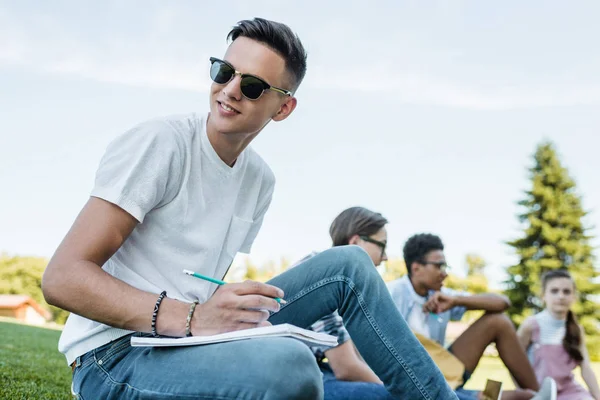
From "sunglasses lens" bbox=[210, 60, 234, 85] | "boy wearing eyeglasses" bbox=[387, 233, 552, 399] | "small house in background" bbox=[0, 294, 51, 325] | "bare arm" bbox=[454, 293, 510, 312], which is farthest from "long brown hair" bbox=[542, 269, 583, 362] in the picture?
"small house in background" bbox=[0, 294, 51, 325]

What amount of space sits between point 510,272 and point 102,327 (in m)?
37.0

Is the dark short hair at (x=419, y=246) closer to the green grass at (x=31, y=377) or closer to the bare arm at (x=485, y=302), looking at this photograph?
the bare arm at (x=485, y=302)

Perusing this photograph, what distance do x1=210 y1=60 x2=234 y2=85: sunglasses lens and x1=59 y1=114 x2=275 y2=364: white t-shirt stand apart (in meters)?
0.18

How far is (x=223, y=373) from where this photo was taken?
4.94 feet

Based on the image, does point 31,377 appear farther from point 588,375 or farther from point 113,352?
point 588,375

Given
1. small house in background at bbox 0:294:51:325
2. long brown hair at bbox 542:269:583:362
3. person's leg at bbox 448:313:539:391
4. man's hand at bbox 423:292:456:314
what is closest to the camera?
person's leg at bbox 448:313:539:391

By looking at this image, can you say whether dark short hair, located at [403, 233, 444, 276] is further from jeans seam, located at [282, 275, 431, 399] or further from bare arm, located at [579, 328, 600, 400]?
jeans seam, located at [282, 275, 431, 399]

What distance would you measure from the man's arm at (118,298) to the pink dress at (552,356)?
213 inches

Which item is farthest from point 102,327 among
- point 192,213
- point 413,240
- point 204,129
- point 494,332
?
point 413,240

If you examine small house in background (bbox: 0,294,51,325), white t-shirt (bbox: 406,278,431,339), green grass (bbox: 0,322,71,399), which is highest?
white t-shirt (bbox: 406,278,431,339)

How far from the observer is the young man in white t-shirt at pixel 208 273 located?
1.56 metres

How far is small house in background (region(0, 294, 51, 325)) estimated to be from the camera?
41062 mm

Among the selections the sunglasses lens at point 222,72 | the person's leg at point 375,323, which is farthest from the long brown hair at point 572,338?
the sunglasses lens at point 222,72

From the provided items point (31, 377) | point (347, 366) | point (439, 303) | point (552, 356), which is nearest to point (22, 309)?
point (31, 377)
